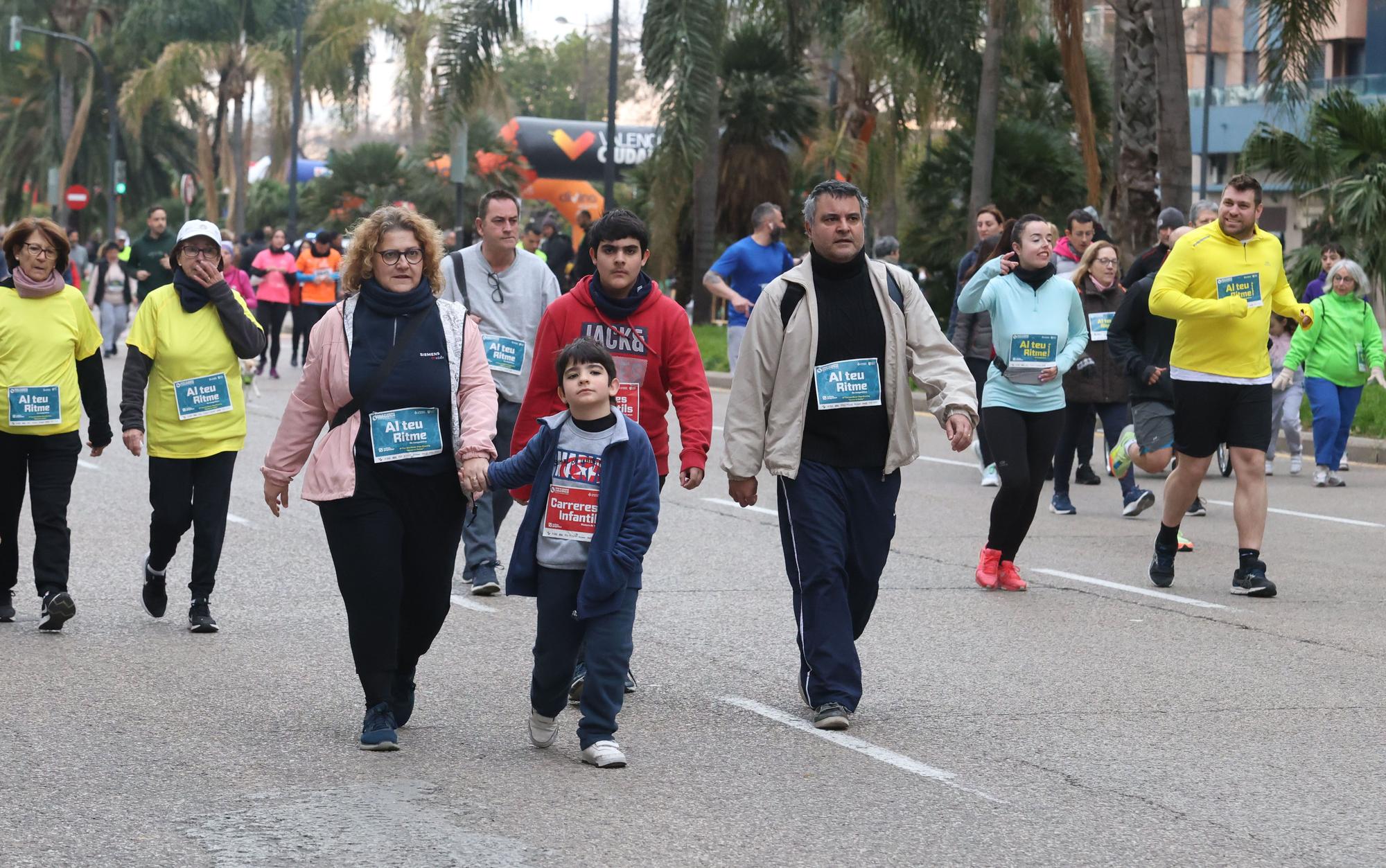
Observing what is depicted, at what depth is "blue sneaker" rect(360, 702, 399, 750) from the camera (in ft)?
20.3

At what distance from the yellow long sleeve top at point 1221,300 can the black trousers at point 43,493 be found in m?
4.97

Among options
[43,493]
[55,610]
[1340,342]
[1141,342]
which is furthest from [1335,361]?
[55,610]

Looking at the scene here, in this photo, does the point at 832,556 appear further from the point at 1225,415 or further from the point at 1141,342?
the point at 1141,342

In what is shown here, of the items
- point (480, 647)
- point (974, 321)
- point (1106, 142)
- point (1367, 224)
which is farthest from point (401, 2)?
point (480, 647)

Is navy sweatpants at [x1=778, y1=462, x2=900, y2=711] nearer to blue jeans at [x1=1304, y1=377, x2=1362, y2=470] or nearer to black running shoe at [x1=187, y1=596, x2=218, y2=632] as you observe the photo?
black running shoe at [x1=187, y1=596, x2=218, y2=632]

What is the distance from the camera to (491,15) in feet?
89.8

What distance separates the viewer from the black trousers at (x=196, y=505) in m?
8.42

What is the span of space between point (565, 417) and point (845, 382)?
1050 mm

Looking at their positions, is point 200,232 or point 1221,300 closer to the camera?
point 200,232

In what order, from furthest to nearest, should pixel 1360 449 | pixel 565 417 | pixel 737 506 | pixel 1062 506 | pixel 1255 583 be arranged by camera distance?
pixel 1360 449
pixel 737 506
pixel 1062 506
pixel 1255 583
pixel 565 417

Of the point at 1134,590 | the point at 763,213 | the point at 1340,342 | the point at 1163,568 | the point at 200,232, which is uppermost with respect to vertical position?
the point at 763,213

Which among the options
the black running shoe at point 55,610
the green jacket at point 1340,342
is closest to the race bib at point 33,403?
the black running shoe at point 55,610

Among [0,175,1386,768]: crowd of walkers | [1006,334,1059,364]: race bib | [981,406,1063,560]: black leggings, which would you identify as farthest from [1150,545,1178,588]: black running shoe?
[1006,334,1059,364]: race bib

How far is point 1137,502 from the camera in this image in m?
12.6
